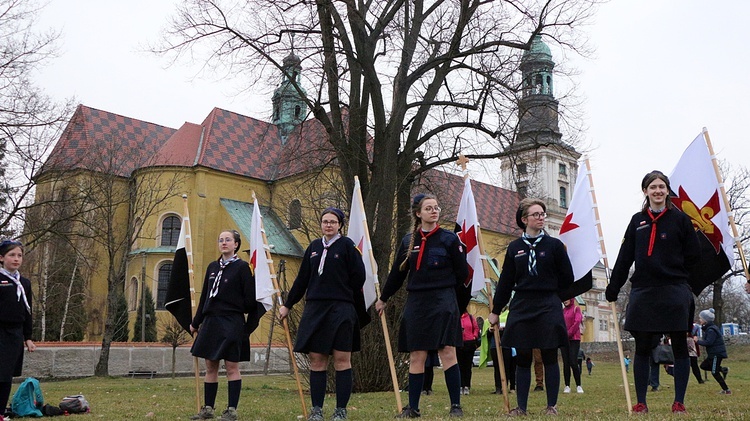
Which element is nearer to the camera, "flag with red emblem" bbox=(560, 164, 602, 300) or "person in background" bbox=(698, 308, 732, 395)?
"flag with red emblem" bbox=(560, 164, 602, 300)

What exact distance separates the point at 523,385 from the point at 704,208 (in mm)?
2612

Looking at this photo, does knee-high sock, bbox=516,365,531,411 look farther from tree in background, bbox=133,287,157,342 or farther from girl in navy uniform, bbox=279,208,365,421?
tree in background, bbox=133,287,157,342

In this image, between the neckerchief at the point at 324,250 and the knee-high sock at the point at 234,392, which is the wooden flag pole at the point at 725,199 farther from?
the knee-high sock at the point at 234,392

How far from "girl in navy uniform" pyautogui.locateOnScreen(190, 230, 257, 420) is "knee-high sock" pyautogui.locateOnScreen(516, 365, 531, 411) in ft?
9.27

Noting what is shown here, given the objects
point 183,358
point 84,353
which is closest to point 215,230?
point 183,358

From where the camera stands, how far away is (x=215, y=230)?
153 ft

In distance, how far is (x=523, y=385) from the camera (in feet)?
22.7

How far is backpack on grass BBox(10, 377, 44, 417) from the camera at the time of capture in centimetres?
867

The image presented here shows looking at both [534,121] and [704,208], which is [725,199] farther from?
[534,121]

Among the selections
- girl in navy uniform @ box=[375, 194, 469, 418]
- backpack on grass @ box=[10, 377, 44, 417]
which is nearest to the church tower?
girl in navy uniform @ box=[375, 194, 469, 418]

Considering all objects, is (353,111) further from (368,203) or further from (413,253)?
(413,253)

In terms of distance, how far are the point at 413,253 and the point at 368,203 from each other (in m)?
9.47

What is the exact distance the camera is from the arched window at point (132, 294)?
4416 centimetres

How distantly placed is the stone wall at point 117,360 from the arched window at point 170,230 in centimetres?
1224
